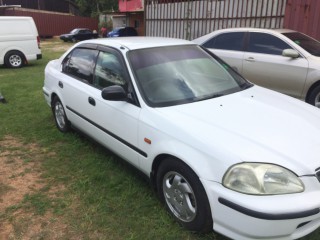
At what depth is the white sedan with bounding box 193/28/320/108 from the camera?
229 inches

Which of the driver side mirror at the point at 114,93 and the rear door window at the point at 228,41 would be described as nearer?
the driver side mirror at the point at 114,93

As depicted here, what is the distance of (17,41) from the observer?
12492 mm

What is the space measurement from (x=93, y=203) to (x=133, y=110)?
100 centimetres

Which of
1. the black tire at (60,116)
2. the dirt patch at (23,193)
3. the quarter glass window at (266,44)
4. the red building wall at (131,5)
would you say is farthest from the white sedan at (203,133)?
the red building wall at (131,5)

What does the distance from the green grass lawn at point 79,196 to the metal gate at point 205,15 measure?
772cm

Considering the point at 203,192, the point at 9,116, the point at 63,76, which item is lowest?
the point at 9,116

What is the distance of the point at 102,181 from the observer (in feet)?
12.5

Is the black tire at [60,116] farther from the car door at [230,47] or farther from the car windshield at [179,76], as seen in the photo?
the car door at [230,47]

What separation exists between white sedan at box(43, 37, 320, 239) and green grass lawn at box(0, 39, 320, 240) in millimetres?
257

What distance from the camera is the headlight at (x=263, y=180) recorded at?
2.32m

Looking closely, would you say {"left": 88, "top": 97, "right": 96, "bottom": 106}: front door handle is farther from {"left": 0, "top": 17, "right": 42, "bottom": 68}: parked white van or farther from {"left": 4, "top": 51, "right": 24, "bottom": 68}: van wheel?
{"left": 4, "top": 51, "right": 24, "bottom": 68}: van wheel

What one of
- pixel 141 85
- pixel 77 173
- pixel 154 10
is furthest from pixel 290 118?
pixel 154 10

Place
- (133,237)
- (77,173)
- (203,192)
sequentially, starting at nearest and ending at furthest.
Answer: (203,192) → (133,237) → (77,173)

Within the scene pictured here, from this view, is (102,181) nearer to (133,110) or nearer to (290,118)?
(133,110)
